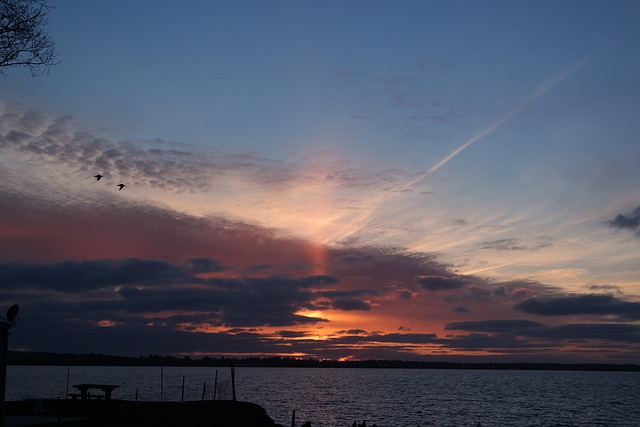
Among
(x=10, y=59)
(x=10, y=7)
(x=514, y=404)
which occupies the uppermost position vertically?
(x=10, y=7)

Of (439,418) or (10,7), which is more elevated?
(10,7)

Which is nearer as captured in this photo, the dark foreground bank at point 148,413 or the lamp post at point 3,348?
the lamp post at point 3,348

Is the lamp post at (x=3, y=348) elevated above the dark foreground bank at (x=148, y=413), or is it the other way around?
the lamp post at (x=3, y=348)

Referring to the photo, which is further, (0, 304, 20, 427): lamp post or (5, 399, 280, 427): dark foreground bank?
(5, 399, 280, 427): dark foreground bank

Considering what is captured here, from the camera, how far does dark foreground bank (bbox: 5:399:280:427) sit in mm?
37750

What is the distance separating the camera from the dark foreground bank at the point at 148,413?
37750 mm

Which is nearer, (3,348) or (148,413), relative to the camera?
(3,348)

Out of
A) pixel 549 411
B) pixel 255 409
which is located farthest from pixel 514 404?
pixel 255 409

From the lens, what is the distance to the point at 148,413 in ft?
134

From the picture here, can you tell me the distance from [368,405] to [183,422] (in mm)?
69501

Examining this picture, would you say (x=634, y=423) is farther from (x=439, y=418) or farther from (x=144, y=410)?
(x=144, y=410)

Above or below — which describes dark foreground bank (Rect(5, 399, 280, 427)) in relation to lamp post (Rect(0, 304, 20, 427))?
below

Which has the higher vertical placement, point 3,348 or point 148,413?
point 3,348

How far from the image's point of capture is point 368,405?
339 feet
